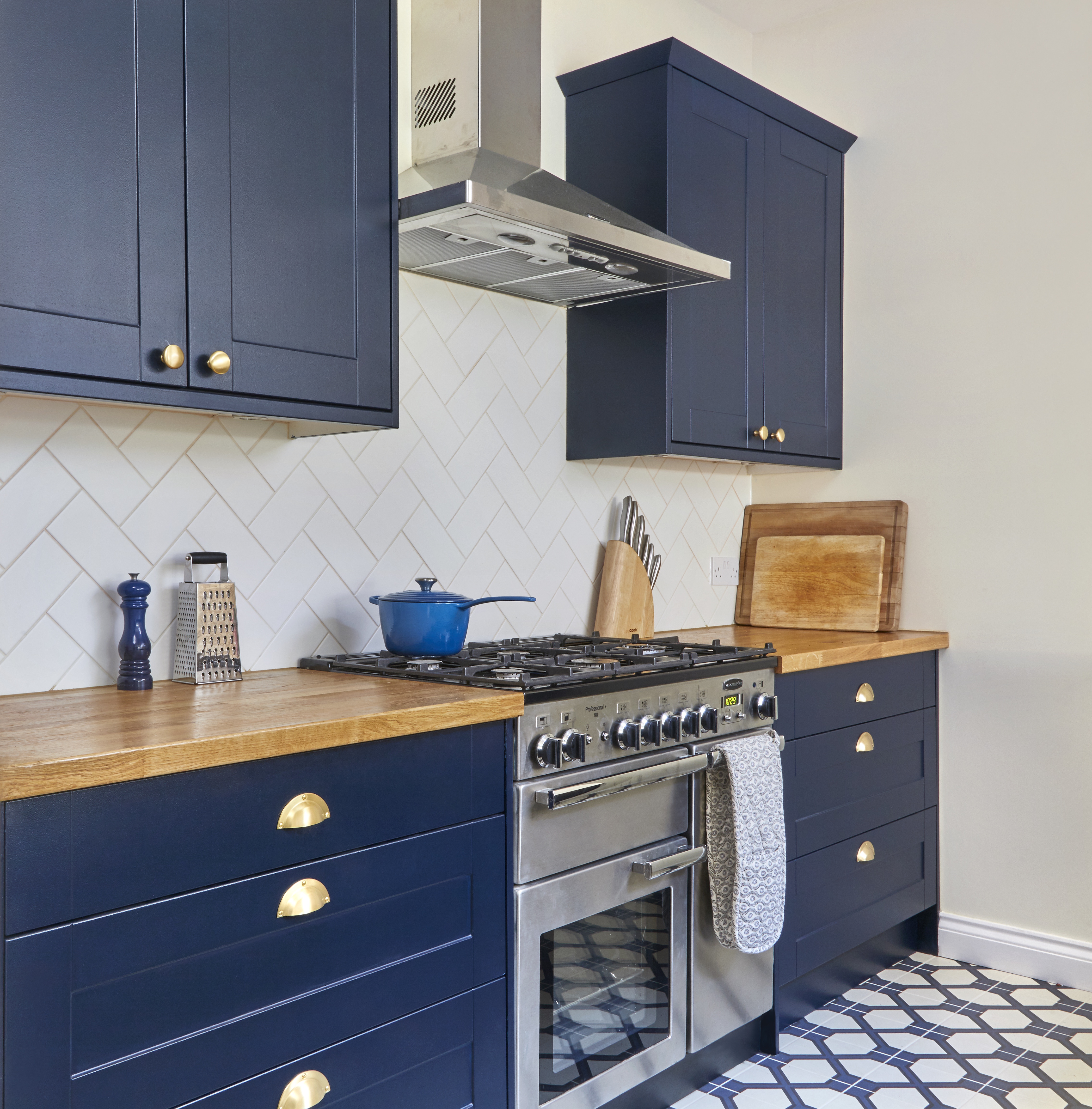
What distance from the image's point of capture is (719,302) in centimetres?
285

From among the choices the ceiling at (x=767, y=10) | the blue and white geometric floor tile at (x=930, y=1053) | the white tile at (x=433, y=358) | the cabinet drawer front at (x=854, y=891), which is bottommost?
the blue and white geometric floor tile at (x=930, y=1053)

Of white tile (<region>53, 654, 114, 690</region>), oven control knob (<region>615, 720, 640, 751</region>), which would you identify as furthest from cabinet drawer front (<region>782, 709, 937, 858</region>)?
white tile (<region>53, 654, 114, 690</region>)

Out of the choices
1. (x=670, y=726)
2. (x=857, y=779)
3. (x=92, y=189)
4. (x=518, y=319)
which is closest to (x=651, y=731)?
(x=670, y=726)

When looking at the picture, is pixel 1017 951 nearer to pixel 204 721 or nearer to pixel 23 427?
pixel 204 721

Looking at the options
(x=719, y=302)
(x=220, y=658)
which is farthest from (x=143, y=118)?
(x=719, y=302)

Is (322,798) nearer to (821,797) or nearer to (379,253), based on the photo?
(379,253)

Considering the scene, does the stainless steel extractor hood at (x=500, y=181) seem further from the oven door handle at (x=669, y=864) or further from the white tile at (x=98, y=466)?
the oven door handle at (x=669, y=864)

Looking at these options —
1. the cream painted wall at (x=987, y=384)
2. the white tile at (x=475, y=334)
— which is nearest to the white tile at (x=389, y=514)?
the white tile at (x=475, y=334)

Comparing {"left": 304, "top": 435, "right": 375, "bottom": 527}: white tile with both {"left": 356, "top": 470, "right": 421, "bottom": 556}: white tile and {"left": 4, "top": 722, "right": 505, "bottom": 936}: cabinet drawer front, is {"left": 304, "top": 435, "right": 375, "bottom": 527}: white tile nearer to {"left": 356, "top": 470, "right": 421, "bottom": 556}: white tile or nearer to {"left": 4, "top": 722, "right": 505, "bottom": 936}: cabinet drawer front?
{"left": 356, "top": 470, "right": 421, "bottom": 556}: white tile

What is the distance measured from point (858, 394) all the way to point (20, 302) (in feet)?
8.45

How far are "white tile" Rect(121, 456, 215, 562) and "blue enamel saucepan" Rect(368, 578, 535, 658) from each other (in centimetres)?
42

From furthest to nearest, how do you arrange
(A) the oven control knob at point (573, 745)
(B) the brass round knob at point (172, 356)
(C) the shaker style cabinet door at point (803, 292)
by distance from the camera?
(C) the shaker style cabinet door at point (803, 292)
(A) the oven control knob at point (573, 745)
(B) the brass round knob at point (172, 356)

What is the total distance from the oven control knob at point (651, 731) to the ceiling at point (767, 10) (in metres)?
2.39

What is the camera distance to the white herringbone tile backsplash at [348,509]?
185 cm
